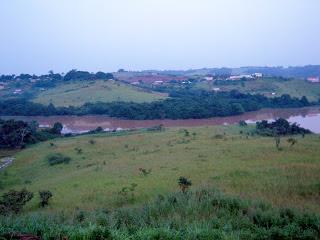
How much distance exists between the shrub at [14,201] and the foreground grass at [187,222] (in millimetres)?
4109

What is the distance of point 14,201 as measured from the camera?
46.4 feet

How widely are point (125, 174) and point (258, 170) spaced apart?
21.4 feet

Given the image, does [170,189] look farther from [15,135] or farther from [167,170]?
[15,135]

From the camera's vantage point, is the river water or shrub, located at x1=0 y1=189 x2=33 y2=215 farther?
the river water

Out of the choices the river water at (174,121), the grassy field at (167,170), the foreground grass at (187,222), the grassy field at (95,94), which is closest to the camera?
the foreground grass at (187,222)

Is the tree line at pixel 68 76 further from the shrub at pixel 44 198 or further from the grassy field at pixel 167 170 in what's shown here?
the shrub at pixel 44 198

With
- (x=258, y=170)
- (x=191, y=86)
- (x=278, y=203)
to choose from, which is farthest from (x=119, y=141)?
(x=191, y=86)

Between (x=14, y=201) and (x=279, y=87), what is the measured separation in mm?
72111

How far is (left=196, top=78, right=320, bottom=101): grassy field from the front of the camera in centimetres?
7497

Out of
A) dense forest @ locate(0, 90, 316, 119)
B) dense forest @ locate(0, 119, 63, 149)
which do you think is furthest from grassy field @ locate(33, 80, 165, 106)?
dense forest @ locate(0, 119, 63, 149)

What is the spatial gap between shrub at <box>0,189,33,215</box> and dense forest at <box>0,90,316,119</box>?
4038 cm

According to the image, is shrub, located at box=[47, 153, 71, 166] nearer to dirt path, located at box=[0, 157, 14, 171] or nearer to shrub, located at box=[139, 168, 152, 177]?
dirt path, located at box=[0, 157, 14, 171]

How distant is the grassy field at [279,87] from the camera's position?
7497cm

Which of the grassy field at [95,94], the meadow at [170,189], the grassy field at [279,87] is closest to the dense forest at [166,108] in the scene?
the grassy field at [95,94]
